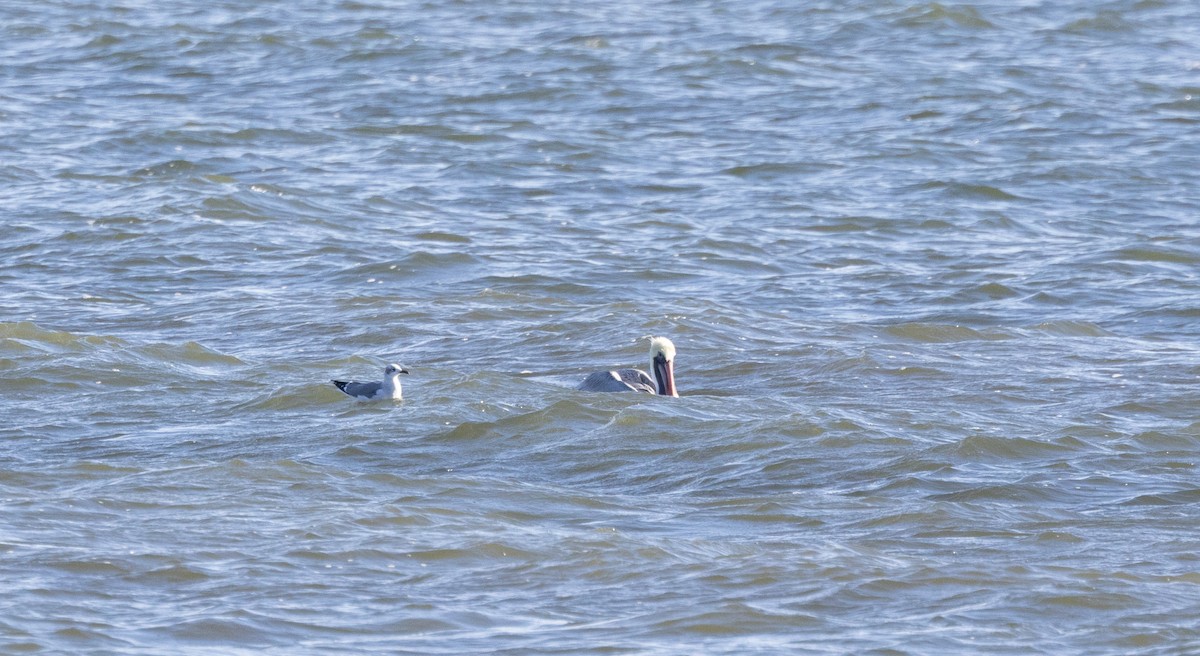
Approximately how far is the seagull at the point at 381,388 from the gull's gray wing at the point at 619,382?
1161mm

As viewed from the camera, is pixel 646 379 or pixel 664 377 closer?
pixel 646 379

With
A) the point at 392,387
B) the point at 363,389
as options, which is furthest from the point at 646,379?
the point at 363,389

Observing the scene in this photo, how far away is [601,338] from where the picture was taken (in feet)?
43.7

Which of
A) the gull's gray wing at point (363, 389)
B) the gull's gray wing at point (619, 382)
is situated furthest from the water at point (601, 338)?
the gull's gray wing at point (619, 382)

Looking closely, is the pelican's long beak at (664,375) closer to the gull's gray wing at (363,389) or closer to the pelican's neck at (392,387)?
the pelican's neck at (392,387)

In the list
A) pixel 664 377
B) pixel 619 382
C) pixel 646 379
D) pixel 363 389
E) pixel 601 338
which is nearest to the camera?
pixel 363 389

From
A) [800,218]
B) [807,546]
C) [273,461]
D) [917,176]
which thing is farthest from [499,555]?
[917,176]

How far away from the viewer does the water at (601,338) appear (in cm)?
738

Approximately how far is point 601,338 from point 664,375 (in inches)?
72.3

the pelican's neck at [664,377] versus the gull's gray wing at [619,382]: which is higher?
the gull's gray wing at [619,382]

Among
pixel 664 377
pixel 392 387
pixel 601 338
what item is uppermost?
pixel 392 387

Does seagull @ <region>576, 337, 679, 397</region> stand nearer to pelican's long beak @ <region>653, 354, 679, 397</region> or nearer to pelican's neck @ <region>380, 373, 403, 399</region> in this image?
pelican's long beak @ <region>653, 354, 679, 397</region>

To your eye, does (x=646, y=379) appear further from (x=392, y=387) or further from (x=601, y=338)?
(x=601, y=338)

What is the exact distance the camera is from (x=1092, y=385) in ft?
37.9
